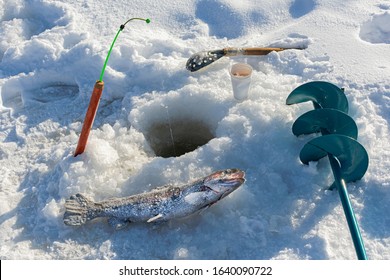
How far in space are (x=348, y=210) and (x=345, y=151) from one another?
48 cm

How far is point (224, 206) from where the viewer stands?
10.5 feet

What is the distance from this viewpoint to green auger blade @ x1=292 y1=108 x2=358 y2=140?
3291 mm

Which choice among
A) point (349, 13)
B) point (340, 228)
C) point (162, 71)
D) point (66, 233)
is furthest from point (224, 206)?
point (349, 13)

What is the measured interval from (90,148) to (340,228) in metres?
2.08

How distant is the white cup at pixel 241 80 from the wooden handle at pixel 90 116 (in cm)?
118

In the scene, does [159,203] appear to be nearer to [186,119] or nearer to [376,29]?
[186,119]

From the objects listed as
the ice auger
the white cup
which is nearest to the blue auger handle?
the ice auger

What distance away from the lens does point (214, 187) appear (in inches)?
121

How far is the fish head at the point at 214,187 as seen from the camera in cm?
307

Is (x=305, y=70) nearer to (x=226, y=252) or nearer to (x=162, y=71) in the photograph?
(x=162, y=71)

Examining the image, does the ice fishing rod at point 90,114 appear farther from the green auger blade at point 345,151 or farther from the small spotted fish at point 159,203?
the green auger blade at point 345,151

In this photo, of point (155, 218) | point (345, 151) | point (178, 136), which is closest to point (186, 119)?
point (178, 136)

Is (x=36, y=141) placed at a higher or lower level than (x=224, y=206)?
lower

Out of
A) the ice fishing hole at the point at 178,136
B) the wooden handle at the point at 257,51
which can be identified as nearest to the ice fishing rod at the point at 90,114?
the ice fishing hole at the point at 178,136
